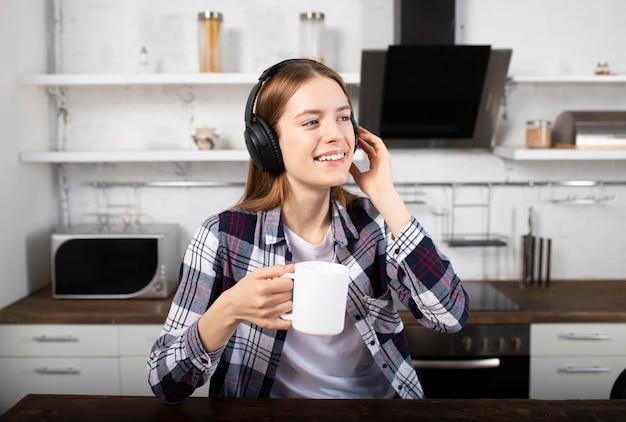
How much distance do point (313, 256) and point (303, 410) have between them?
1.43 feet

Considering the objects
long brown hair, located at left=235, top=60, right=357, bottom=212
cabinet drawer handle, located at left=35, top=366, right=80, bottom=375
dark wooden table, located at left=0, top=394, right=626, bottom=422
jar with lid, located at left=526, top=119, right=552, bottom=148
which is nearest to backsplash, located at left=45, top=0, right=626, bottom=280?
jar with lid, located at left=526, top=119, right=552, bottom=148

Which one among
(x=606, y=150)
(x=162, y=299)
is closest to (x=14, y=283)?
(x=162, y=299)

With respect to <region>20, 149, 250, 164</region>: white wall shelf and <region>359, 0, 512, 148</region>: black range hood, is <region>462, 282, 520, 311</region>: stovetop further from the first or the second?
<region>20, 149, 250, 164</region>: white wall shelf

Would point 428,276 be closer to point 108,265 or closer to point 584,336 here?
point 584,336

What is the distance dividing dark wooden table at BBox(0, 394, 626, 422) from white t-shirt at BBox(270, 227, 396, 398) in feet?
0.61

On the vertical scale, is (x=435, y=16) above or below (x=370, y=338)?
above

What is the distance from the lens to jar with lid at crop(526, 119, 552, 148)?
9.59 ft

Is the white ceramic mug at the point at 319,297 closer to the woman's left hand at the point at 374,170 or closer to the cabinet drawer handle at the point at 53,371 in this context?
the woman's left hand at the point at 374,170

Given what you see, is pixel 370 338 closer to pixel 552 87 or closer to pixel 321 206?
pixel 321 206

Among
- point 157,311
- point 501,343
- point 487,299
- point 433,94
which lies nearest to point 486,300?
point 487,299

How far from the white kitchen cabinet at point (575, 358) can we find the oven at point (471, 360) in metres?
0.07

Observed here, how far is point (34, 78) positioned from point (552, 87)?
2336 mm

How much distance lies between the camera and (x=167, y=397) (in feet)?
4.44

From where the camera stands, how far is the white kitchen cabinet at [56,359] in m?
2.61
